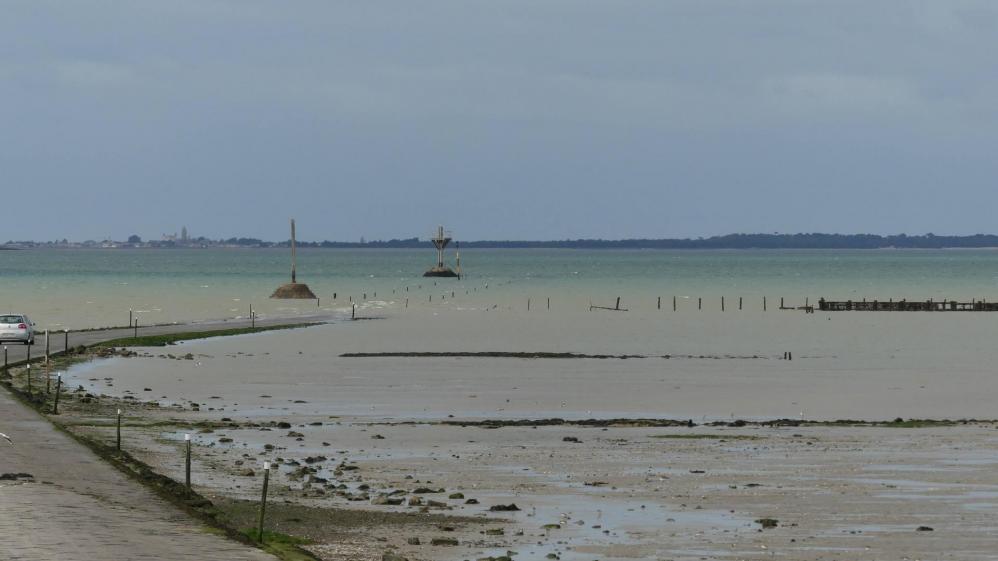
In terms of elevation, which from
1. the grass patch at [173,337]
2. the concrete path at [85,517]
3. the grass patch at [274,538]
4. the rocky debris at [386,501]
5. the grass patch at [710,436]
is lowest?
the grass patch at [173,337]

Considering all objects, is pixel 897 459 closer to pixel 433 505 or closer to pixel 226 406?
pixel 433 505

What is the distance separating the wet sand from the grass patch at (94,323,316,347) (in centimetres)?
239

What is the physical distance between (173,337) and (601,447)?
49.1 m

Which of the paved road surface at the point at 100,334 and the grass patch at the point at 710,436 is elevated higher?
the grass patch at the point at 710,436

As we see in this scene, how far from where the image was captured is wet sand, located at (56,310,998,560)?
2384cm

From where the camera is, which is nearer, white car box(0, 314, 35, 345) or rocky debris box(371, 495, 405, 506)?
rocky debris box(371, 495, 405, 506)

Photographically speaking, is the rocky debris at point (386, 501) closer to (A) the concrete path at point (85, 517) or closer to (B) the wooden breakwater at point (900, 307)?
(A) the concrete path at point (85, 517)

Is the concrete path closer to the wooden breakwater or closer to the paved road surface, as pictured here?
the paved road surface

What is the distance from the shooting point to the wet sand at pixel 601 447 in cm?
2384

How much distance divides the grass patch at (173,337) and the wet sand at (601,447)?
2.39m

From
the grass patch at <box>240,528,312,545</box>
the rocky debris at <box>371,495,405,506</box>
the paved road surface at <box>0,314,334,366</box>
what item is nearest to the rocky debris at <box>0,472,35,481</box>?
the grass patch at <box>240,528,312,545</box>

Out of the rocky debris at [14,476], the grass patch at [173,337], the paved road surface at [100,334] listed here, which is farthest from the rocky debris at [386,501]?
the grass patch at [173,337]

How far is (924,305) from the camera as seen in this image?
5256 inches

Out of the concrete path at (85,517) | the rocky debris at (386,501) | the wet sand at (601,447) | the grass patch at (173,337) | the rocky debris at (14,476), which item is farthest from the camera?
the grass patch at (173,337)
